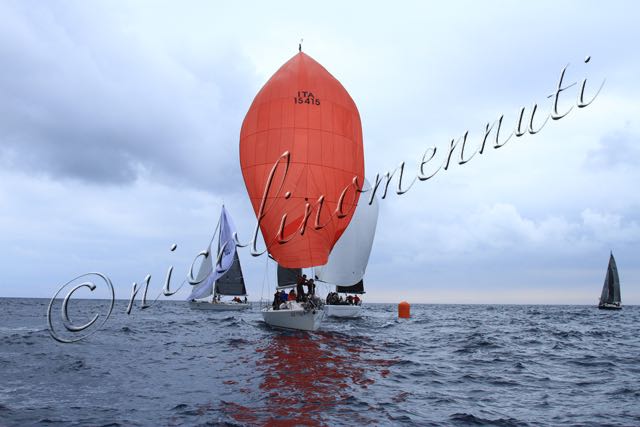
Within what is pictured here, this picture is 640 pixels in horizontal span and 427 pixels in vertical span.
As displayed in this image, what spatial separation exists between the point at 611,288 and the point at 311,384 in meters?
82.3

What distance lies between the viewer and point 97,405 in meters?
10.3

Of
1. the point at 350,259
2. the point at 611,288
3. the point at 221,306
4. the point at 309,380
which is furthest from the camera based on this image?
the point at 611,288

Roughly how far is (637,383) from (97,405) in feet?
45.9

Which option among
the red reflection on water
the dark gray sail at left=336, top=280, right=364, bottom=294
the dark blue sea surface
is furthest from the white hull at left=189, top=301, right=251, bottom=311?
the red reflection on water

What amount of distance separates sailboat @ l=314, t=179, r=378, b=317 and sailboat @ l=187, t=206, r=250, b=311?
1438 centimetres

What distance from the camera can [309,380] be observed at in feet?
41.7

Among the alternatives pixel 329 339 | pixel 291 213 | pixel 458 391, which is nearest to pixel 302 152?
pixel 291 213

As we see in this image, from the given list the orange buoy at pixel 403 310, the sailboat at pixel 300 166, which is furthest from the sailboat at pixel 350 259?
the sailboat at pixel 300 166

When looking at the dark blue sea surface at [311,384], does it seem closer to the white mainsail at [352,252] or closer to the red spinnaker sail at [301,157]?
the red spinnaker sail at [301,157]

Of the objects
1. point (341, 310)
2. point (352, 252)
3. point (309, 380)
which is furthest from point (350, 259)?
point (309, 380)

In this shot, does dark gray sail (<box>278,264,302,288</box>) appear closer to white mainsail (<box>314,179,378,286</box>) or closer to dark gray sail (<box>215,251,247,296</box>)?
white mainsail (<box>314,179,378,286</box>)

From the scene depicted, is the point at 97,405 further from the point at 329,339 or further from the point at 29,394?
the point at 329,339

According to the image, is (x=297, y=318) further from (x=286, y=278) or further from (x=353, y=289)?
(x=353, y=289)

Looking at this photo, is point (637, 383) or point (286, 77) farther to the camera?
point (286, 77)
